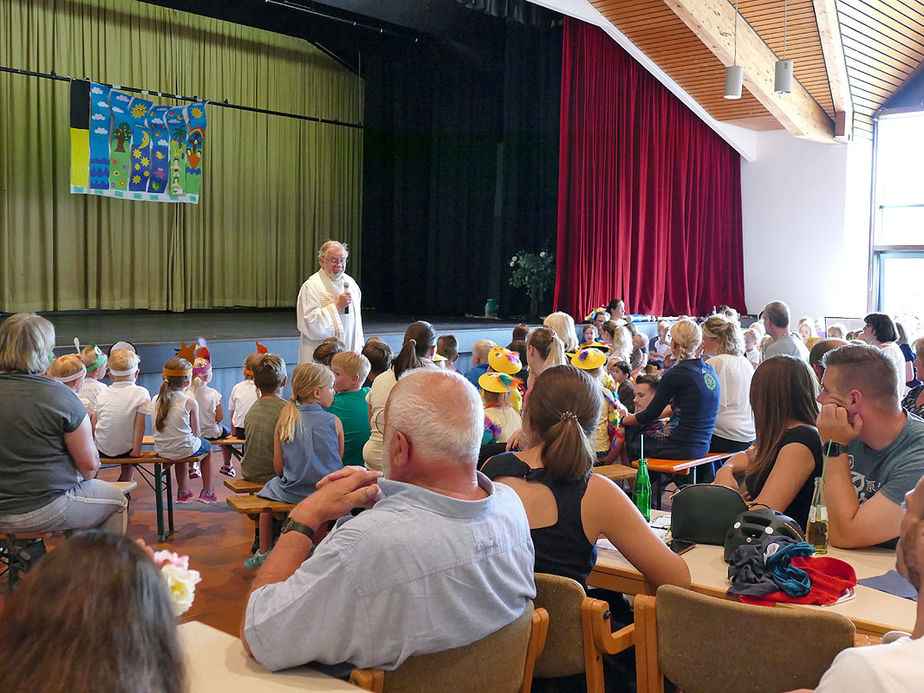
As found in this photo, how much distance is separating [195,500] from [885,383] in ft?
14.3

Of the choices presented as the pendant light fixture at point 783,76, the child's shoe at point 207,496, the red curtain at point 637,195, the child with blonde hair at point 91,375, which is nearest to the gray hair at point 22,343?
the child with blonde hair at point 91,375

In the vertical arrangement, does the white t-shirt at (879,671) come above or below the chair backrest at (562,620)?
above

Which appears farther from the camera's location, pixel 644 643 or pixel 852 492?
pixel 852 492

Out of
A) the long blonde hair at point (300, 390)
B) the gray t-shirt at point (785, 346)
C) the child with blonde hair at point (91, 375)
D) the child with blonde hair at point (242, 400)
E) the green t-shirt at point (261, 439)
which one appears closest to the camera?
the long blonde hair at point (300, 390)

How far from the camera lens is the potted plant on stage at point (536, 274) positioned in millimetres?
11703

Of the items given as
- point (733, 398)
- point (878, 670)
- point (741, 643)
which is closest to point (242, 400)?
point (733, 398)

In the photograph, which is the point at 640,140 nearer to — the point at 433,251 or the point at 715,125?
the point at 715,125

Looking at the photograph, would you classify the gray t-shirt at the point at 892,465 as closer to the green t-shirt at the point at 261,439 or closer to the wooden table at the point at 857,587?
the wooden table at the point at 857,587

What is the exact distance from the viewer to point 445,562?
1.64m

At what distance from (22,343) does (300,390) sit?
3.66ft

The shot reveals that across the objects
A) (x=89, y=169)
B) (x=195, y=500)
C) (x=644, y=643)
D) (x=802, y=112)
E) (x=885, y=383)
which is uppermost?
(x=802, y=112)

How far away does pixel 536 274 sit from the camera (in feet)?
38.4

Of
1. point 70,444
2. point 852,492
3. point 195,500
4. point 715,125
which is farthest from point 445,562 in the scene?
point 715,125

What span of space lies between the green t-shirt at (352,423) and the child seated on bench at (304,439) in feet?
0.97
